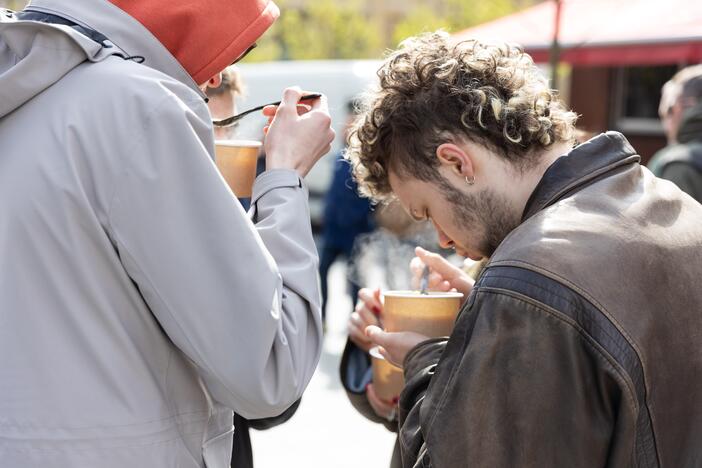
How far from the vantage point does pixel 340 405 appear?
5.96 metres

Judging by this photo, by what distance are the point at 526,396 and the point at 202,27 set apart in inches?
31.6

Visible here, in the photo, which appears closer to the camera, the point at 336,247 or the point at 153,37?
the point at 153,37

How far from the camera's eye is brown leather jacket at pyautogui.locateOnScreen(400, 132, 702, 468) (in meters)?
1.46

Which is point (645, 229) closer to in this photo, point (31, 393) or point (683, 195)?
point (683, 195)

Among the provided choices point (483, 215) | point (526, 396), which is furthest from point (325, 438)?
point (526, 396)

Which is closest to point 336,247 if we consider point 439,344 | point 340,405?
point 340,405

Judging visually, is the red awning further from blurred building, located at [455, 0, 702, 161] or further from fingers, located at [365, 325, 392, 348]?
fingers, located at [365, 325, 392, 348]

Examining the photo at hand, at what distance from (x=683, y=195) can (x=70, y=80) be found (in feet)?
3.79

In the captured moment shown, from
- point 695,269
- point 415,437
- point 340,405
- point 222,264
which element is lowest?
point 340,405

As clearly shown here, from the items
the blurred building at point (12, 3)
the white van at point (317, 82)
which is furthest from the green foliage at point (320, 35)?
the white van at point (317, 82)

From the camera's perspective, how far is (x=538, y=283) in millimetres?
1474

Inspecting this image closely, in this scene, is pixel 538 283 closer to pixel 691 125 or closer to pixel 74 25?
pixel 74 25

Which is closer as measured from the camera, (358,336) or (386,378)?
(386,378)

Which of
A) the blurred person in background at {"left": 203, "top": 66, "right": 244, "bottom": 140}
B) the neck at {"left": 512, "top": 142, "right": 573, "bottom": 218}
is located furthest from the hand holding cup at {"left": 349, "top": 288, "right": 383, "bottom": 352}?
the blurred person in background at {"left": 203, "top": 66, "right": 244, "bottom": 140}
